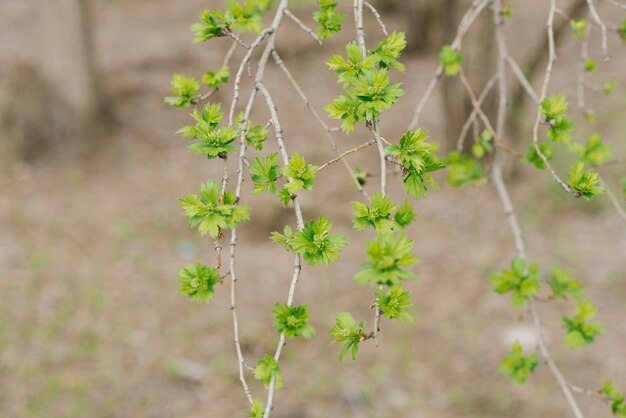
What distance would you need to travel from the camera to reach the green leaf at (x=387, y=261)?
1208mm

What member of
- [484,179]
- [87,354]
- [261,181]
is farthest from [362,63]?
[87,354]

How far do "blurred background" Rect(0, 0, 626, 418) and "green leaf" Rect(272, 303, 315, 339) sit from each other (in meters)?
2.10

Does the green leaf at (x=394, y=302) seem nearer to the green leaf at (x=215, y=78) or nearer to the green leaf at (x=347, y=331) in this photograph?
the green leaf at (x=347, y=331)

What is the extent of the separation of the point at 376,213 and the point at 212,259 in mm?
3768

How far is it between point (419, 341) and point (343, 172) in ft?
7.17

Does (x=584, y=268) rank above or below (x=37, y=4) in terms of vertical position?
below

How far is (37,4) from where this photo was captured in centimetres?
600

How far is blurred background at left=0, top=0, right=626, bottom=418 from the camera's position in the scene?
395 centimetres

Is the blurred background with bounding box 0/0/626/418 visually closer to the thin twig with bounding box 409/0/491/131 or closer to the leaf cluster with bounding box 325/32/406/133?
the thin twig with bounding box 409/0/491/131

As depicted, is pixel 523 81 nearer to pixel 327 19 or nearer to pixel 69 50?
pixel 327 19

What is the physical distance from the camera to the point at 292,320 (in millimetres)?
1383

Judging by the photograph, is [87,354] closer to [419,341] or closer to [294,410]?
[294,410]

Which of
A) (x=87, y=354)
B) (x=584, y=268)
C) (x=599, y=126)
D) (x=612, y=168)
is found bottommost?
(x=87, y=354)

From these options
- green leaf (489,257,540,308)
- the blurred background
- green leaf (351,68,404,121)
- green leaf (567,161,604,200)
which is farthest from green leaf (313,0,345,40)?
the blurred background
